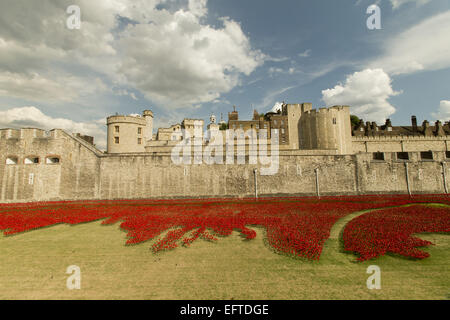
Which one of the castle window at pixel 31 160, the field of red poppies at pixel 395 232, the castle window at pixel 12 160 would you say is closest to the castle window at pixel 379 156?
the field of red poppies at pixel 395 232

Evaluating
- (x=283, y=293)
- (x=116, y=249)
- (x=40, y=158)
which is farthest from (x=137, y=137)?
(x=283, y=293)

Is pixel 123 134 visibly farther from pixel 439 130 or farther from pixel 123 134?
pixel 439 130

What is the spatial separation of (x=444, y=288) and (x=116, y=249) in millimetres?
11627

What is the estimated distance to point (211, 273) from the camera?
261 inches

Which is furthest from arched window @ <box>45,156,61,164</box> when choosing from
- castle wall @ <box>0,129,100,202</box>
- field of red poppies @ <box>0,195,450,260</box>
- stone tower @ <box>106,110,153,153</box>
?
stone tower @ <box>106,110,153,153</box>

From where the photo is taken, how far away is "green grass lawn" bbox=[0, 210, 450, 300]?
5547 millimetres

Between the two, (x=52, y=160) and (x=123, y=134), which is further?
(x=123, y=134)

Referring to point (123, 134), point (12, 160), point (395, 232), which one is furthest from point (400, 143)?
point (12, 160)

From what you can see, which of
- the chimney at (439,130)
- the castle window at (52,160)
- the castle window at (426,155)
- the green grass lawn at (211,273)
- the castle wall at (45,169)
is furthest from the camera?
the chimney at (439,130)

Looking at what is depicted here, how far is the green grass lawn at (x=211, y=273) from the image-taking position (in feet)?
18.2

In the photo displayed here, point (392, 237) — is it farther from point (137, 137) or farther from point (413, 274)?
point (137, 137)

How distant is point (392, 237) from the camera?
890cm

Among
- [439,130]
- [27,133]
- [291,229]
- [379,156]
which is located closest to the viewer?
[291,229]

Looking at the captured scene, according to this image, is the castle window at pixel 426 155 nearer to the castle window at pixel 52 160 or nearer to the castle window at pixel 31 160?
the castle window at pixel 52 160
